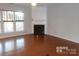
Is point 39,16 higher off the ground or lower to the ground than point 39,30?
higher

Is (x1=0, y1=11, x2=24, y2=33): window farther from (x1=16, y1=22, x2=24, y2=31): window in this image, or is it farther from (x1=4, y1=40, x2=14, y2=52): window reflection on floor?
(x1=4, y1=40, x2=14, y2=52): window reflection on floor

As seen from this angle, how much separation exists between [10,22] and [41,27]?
0.31 m

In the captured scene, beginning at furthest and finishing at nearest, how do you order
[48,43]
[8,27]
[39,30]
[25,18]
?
[48,43] → [39,30] → [25,18] → [8,27]

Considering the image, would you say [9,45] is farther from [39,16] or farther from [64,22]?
[64,22]

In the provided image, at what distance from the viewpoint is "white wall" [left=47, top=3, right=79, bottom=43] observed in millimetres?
911

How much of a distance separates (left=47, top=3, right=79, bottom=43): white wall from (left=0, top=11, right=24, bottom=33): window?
28cm

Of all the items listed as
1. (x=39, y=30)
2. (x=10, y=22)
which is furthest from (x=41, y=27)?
(x=10, y=22)

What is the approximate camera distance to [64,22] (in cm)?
105

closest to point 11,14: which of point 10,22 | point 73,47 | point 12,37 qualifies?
point 10,22

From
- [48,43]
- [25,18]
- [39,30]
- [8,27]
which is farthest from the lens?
[48,43]

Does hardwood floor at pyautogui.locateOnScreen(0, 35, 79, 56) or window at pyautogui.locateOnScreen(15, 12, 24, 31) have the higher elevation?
window at pyautogui.locateOnScreen(15, 12, 24, 31)

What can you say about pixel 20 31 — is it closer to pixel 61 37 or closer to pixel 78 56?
pixel 61 37

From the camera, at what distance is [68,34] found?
38.1 inches

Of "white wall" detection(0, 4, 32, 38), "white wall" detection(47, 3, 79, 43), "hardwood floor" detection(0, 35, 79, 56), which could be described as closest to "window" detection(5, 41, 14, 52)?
"hardwood floor" detection(0, 35, 79, 56)
